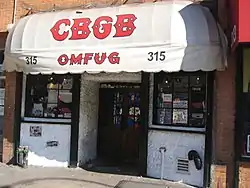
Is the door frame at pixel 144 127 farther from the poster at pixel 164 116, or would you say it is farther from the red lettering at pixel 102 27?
the red lettering at pixel 102 27

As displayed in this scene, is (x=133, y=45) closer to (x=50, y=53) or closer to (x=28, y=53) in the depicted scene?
(x=50, y=53)

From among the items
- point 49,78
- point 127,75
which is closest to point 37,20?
point 49,78

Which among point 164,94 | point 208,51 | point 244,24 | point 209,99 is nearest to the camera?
point 244,24

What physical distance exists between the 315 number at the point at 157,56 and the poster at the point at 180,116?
1.90 meters

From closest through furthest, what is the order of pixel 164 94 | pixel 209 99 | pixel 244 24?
pixel 244 24 → pixel 209 99 → pixel 164 94

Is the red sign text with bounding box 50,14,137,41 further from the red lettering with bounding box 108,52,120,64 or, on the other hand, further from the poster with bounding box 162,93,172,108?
the poster with bounding box 162,93,172,108

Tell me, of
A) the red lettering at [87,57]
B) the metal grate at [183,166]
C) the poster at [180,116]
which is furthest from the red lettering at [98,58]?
the metal grate at [183,166]

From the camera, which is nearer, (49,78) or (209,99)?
(209,99)

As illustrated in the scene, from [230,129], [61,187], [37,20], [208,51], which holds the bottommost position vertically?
[61,187]

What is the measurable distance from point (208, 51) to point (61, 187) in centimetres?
431

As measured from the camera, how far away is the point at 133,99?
37.3ft

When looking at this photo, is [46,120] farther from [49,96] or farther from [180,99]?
[180,99]

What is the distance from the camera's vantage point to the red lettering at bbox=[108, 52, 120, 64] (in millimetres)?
8664

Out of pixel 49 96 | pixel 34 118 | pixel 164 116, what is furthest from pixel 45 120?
pixel 164 116
